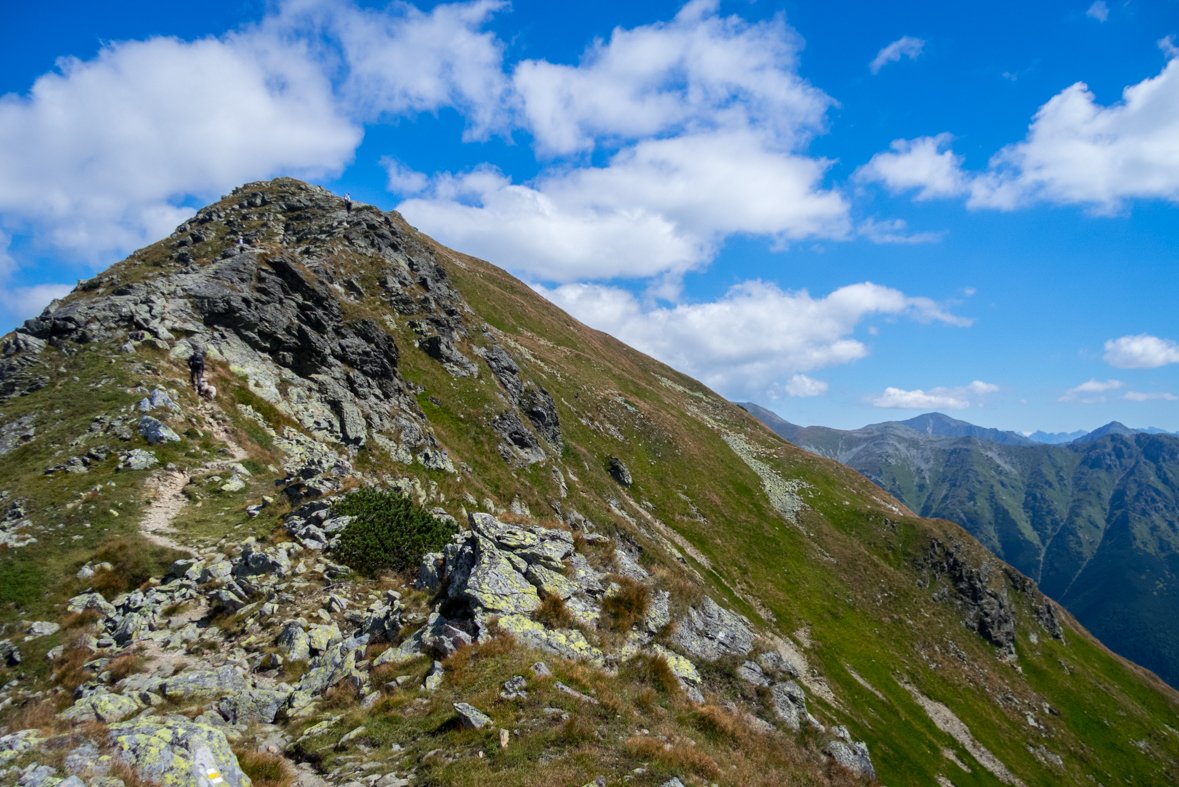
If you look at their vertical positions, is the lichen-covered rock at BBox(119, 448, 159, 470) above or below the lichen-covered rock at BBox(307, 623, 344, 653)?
above

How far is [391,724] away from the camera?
1046cm

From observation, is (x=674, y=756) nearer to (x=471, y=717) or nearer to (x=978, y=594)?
(x=471, y=717)

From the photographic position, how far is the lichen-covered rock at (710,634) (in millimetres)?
17031

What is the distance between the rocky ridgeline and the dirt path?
229 cm

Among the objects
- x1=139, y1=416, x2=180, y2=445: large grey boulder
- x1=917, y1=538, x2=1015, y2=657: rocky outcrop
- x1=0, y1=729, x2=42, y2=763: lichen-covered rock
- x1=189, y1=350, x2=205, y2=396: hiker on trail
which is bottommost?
x1=917, y1=538, x2=1015, y2=657: rocky outcrop

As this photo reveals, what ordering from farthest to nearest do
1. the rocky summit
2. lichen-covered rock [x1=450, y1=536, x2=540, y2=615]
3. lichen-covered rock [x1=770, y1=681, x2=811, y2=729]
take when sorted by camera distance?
lichen-covered rock [x1=770, y1=681, x2=811, y2=729]
lichen-covered rock [x1=450, y1=536, x2=540, y2=615]
the rocky summit

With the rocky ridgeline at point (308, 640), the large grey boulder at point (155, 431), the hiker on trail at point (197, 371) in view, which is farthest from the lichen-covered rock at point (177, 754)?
the hiker on trail at point (197, 371)

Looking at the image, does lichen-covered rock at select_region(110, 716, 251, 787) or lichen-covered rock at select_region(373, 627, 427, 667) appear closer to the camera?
lichen-covered rock at select_region(110, 716, 251, 787)

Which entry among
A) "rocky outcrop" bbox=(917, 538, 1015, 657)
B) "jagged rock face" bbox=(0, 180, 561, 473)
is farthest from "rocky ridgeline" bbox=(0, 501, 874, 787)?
"rocky outcrop" bbox=(917, 538, 1015, 657)

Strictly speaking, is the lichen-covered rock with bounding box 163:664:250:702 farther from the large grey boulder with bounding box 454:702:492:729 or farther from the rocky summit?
the large grey boulder with bounding box 454:702:492:729

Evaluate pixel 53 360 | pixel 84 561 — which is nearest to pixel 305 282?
pixel 53 360

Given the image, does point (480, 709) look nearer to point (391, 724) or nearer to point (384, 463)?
point (391, 724)

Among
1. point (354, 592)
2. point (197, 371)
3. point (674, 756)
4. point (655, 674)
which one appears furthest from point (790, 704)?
point (197, 371)

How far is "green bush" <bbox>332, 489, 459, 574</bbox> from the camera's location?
17.9 m
